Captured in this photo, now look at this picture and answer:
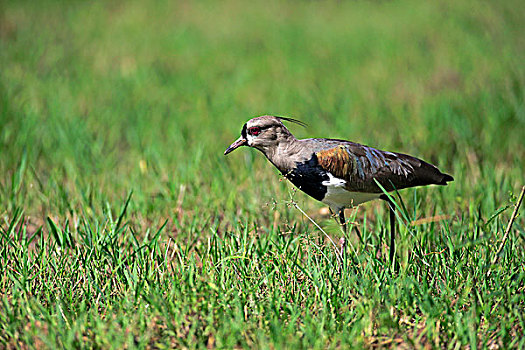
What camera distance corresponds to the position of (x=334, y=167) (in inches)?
129

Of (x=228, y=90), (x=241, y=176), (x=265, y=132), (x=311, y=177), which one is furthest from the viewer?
(x=228, y=90)

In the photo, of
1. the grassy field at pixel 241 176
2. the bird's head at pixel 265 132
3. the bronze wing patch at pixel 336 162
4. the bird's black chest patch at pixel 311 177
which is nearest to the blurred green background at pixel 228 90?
the grassy field at pixel 241 176

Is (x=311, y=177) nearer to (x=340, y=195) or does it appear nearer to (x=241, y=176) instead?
(x=340, y=195)

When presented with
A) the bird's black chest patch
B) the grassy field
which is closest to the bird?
the bird's black chest patch

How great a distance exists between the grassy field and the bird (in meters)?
0.22

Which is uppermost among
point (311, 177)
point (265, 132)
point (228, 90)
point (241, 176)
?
point (265, 132)

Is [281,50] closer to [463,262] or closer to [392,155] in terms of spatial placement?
[392,155]

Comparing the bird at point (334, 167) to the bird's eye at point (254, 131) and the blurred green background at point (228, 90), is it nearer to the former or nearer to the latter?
the bird's eye at point (254, 131)

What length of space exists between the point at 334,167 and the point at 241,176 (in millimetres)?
1492

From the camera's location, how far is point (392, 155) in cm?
352

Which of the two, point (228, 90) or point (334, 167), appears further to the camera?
point (228, 90)

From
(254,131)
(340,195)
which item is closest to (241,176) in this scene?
(254,131)

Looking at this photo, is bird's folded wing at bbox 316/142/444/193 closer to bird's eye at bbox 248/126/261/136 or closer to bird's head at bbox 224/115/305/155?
bird's head at bbox 224/115/305/155

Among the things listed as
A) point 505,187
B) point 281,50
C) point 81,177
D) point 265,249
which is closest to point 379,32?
point 281,50
